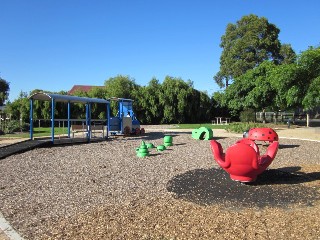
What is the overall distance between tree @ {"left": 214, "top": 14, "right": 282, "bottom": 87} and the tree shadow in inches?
1576

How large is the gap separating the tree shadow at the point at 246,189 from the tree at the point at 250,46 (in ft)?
131

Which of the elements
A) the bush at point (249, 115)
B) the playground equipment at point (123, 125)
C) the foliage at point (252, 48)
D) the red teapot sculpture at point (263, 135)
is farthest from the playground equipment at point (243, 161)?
the foliage at point (252, 48)

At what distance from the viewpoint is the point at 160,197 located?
256 inches

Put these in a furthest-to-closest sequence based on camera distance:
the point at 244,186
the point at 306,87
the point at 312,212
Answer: the point at 306,87 < the point at 244,186 < the point at 312,212

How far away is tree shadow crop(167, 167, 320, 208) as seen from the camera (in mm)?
6188

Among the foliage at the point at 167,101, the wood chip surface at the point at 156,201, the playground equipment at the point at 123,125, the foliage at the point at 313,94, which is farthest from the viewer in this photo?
the foliage at the point at 167,101

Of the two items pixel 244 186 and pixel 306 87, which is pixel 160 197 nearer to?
pixel 244 186

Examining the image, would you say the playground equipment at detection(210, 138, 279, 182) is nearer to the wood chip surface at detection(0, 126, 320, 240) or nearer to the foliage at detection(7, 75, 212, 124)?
the wood chip surface at detection(0, 126, 320, 240)

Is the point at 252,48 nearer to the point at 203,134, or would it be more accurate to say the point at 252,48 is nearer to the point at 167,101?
the point at 167,101

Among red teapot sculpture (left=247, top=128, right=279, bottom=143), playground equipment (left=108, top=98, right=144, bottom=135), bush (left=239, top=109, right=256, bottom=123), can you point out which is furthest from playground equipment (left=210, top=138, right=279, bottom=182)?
bush (left=239, top=109, right=256, bottom=123)

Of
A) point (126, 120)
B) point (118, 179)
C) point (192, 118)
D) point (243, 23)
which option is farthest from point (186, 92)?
point (118, 179)

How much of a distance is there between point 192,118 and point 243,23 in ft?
56.7

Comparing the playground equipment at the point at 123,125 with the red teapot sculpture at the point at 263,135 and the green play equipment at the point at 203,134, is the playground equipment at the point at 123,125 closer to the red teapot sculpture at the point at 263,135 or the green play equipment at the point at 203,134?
the green play equipment at the point at 203,134

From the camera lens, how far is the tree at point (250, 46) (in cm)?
4772
